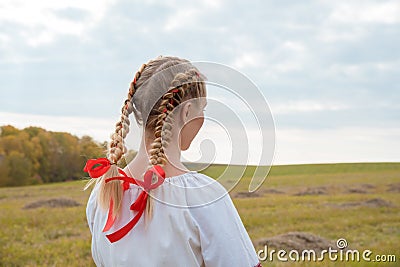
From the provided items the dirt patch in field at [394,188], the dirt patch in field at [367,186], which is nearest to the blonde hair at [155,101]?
the dirt patch in field at [394,188]

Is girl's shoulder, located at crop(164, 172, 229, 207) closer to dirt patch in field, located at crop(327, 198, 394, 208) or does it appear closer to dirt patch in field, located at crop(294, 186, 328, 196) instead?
dirt patch in field, located at crop(327, 198, 394, 208)

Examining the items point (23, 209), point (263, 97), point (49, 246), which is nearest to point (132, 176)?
point (263, 97)

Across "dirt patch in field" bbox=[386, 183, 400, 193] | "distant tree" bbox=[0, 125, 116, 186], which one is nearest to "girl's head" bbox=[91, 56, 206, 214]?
"distant tree" bbox=[0, 125, 116, 186]

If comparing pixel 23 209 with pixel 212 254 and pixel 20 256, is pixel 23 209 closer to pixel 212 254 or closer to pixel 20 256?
pixel 20 256

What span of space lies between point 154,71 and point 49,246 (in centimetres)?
534

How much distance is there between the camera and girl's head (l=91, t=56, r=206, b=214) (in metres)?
1.74

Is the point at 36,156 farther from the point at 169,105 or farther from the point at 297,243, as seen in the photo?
the point at 169,105

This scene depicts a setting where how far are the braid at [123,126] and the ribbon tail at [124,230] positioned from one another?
0.87 feet

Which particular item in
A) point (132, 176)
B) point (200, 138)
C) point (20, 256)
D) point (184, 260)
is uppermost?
point (200, 138)

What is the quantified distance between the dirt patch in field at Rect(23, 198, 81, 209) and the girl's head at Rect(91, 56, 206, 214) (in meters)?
9.18

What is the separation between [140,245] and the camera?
180cm

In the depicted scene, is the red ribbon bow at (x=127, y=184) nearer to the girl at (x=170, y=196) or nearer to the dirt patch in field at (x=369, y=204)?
the girl at (x=170, y=196)

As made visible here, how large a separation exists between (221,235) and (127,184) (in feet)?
1.34

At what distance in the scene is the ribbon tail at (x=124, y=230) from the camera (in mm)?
1776
